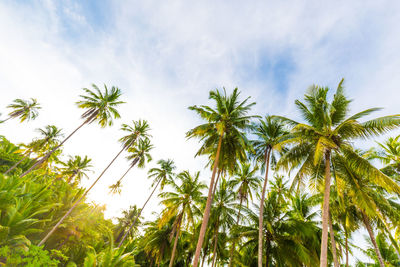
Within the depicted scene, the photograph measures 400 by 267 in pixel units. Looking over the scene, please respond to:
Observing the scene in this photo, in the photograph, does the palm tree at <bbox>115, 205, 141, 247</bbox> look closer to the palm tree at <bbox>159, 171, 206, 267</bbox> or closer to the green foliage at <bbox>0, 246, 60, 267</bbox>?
the palm tree at <bbox>159, 171, 206, 267</bbox>

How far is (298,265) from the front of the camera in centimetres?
1541

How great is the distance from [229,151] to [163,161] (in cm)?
1432

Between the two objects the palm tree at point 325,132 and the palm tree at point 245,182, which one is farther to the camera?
the palm tree at point 245,182

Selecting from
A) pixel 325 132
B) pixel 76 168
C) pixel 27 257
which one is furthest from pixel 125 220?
pixel 325 132

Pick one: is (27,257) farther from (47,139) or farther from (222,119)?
(47,139)

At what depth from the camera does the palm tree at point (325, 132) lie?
973cm

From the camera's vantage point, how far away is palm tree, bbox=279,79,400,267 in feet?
31.9

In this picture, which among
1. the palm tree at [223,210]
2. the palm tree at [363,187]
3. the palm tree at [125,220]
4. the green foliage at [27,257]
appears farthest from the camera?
the palm tree at [125,220]

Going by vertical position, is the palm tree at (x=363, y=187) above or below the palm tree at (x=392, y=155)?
below

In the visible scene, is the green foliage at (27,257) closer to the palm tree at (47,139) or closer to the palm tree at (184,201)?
the palm tree at (184,201)

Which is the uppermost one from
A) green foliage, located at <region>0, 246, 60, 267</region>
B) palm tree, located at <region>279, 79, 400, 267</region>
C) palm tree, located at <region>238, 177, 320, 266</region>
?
palm tree, located at <region>279, 79, 400, 267</region>

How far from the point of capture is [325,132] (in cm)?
1070

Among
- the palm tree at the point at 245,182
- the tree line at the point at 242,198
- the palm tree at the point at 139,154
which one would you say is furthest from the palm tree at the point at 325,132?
the palm tree at the point at 139,154

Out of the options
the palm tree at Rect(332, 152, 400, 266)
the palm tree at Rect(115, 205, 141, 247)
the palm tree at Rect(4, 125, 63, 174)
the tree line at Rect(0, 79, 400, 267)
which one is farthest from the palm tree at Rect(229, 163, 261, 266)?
the palm tree at Rect(4, 125, 63, 174)
